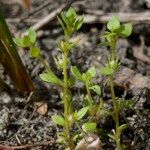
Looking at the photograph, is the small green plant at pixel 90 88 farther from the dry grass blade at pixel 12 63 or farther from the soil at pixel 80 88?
the dry grass blade at pixel 12 63

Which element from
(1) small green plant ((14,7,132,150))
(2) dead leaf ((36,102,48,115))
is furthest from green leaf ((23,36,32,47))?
(2) dead leaf ((36,102,48,115))

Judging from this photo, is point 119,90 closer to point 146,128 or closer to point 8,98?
point 146,128

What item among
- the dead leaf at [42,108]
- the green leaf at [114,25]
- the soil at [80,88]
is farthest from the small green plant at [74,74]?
the dead leaf at [42,108]

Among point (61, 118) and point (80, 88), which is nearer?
point (61, 118)

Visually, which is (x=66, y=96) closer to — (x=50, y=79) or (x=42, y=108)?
(x=50, y=79)

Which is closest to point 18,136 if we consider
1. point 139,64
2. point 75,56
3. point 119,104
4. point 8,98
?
point 8,98

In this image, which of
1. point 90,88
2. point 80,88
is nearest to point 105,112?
point 90,88

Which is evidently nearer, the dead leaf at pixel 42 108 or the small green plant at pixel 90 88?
the small green plant at pixel 90 88

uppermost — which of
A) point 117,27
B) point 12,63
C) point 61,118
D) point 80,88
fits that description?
point 117,27

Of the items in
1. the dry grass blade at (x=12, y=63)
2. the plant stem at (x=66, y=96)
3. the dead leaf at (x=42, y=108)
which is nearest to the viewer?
the plant stem at (x=66, y=96)
